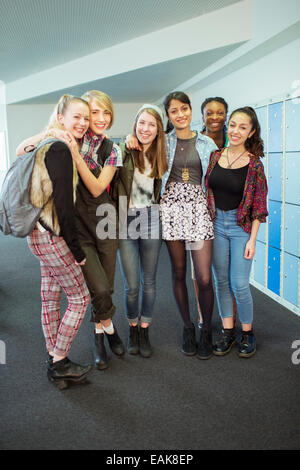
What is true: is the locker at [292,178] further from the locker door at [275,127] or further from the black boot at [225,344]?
the black boot at [225,344]

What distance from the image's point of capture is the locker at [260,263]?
3449mm

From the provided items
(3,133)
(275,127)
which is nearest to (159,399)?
(275,127)

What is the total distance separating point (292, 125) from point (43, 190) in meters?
2.12

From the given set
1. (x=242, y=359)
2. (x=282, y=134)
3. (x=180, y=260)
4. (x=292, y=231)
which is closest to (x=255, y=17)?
(x=282, y=134)

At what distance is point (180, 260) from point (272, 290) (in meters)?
1.48

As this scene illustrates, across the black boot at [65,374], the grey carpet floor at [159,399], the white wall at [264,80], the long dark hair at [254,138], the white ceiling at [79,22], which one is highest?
the white ceiling at [79,22]

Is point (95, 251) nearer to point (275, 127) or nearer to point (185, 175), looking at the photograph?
point (185, 175)

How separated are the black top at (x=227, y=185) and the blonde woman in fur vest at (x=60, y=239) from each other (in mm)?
793

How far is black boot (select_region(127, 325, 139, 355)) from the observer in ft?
7.72

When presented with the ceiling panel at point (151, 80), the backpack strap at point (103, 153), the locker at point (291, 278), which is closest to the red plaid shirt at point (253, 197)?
the backpack strap at point (103, 153)

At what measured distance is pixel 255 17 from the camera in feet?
10.9

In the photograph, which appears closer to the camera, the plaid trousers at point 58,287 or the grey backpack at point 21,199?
the grey backpack at point 21,199

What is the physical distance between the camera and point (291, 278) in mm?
3016

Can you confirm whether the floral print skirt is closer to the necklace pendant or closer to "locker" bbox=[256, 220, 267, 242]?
the necklace pendant
